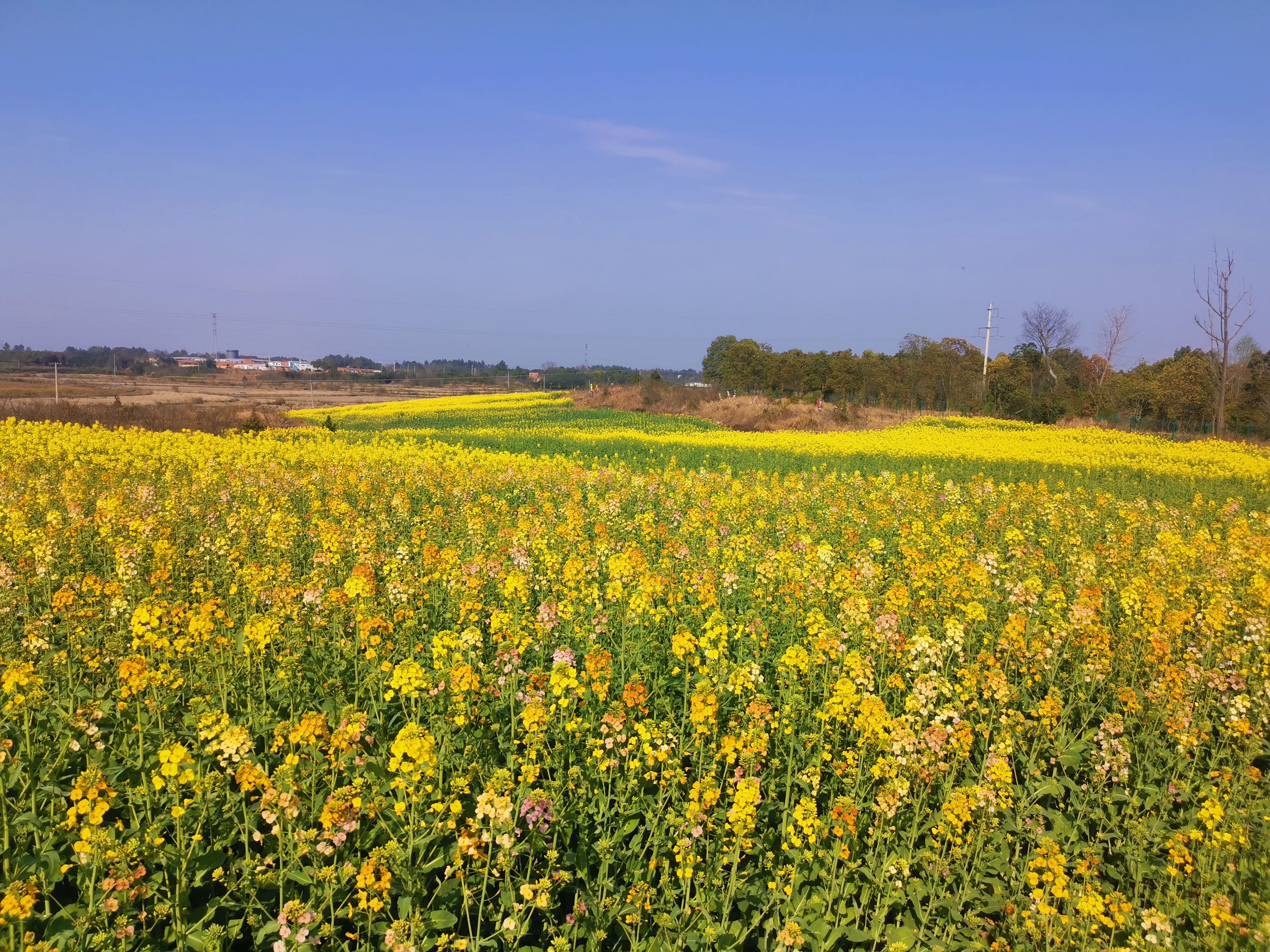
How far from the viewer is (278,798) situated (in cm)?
291

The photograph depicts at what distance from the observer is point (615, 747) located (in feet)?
13.6

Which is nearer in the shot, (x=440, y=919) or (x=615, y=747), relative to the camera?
(x=440, y=919)

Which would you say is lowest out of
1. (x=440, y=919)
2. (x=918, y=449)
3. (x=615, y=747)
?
(x=440, y=919)

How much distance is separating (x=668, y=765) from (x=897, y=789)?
3.78 ft

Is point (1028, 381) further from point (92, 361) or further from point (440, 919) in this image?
point (92, 361)

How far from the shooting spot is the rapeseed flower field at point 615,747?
9.86 ft

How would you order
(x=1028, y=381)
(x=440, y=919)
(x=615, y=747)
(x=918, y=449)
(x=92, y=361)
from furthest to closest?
(x=92, y=361) < (x=1028, y=381) < (x=918, y=449) < (x=615, y=747) < (x=440, y=919)

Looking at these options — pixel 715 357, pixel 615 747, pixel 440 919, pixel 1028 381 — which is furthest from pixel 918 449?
pixel 715 357

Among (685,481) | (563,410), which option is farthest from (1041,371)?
(685,481)

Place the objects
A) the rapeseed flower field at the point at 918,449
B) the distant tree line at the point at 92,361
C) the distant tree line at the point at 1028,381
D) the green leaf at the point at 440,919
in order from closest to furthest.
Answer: the green leaf at the point at 440,919 < the rapeseed flower field at the point at 918,449 < the distant tree line at the point at 1028,381 < the distant tree line at the point at 92,361

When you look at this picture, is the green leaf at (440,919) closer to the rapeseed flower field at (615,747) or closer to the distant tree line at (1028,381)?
the rapeseed flower field at (615,747)

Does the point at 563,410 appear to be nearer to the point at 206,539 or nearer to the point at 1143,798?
the point at 206,539

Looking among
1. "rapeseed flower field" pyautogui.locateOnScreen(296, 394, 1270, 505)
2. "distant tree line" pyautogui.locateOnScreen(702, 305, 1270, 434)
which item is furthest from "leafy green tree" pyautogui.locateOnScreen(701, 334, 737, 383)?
"rapeseed flower field" pyautogui.locateOnScreen(296, 394, 1270, 505)

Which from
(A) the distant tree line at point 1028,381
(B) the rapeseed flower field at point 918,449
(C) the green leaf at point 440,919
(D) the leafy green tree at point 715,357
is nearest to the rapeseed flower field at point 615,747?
(C) the green leaf at point 440,919
